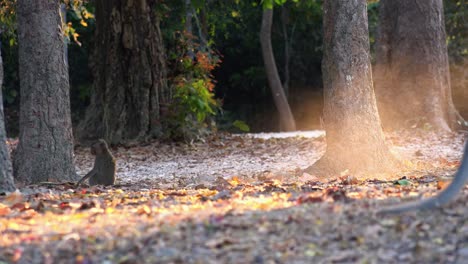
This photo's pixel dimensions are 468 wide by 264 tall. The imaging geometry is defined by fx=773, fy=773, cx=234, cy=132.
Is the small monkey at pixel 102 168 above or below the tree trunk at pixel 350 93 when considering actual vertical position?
below

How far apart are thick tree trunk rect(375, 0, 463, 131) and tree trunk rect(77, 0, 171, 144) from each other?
17.0 feet

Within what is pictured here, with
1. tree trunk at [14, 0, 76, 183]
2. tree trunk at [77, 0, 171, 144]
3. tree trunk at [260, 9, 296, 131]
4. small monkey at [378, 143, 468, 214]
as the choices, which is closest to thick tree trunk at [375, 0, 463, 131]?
tree trunk at [77, 0, 171, 144]

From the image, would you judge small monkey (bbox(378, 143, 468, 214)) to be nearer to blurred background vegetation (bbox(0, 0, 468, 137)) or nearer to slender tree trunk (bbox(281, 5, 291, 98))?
blurred background vegetation (bbox(0, 0, 468, 137))

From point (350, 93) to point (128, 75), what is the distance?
7.97 metres

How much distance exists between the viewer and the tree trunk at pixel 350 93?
10383 millimetres

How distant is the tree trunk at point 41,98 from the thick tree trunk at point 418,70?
857cm

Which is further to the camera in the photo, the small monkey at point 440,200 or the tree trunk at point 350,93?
the tree trunk at point 350,93

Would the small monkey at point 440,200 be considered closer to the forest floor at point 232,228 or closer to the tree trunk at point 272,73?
the forest floor at point 232,228

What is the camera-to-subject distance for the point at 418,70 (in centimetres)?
1633

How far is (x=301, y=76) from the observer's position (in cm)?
2952

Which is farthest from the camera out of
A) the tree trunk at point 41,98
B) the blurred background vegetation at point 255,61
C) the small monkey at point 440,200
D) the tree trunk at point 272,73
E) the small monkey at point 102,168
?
the blurred background vegetation at point 255,61

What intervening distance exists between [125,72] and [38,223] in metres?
11.6

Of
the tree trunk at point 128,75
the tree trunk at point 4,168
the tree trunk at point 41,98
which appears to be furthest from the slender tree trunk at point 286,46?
the tree trunk at point 4,168

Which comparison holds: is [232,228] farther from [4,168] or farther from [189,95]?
[189,95]
